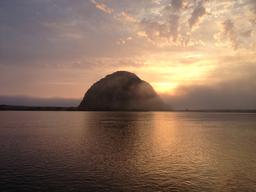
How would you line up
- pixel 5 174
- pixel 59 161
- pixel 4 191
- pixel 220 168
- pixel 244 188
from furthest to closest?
pixel 59 161 → pixel 220 168 → pixel 5 174 → pixel 244 188 → pixel 4 191

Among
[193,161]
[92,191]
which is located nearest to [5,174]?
[92,191]

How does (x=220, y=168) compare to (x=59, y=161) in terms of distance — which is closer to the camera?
(x=220, y=168)

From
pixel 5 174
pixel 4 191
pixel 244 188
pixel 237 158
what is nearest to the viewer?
pixel 4 191

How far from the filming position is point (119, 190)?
2502cm

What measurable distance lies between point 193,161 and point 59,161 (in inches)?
731

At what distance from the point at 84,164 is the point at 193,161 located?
50.0ft

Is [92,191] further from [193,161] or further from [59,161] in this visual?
[193,161]

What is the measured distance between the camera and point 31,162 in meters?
35.8

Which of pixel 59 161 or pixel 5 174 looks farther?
pixel 59 161

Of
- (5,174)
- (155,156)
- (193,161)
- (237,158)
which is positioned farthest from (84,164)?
(237,158)

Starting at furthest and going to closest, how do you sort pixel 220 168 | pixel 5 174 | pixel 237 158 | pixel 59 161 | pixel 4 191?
pixel 237 158
pixel 59 161
pixel 220 168
pixel 5 174
pixel 4 191

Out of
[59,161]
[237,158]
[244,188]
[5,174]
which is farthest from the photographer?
[237,158]

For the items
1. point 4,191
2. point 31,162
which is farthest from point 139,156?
point 4,191

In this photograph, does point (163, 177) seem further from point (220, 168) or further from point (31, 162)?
point (31, 162)
